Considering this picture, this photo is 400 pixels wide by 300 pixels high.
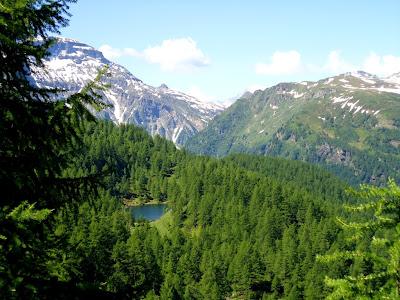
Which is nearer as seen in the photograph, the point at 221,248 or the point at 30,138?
the point at 30,138

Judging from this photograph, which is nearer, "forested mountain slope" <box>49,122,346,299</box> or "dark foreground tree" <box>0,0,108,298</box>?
"dark foreground tree" <box>0,0,108,298</box>

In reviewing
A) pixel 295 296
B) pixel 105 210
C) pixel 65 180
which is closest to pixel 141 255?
pixel 295 296

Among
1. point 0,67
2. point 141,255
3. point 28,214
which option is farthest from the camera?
point 141,255

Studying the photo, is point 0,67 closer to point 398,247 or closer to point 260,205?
point 398,247

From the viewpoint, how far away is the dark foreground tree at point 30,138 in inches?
423

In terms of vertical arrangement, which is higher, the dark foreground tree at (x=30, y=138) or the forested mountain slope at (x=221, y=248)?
the dark foreground tree at (x=30, y=138)

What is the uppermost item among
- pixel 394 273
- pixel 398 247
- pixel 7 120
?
pixel 7 120

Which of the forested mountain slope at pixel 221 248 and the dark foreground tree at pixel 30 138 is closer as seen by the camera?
the dark foreground tree at pixel 30 138

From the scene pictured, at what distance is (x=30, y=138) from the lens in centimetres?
1288

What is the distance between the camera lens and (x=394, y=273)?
13453 millimetres

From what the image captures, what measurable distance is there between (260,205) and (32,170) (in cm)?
18030

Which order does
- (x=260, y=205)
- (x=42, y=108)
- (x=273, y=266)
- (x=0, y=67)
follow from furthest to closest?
(x=260, y=205)
(x=273, y=266)
(x=42, y=108)
(x=0, y=67)

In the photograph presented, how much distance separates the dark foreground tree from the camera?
423 inches

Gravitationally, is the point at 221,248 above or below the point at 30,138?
below
